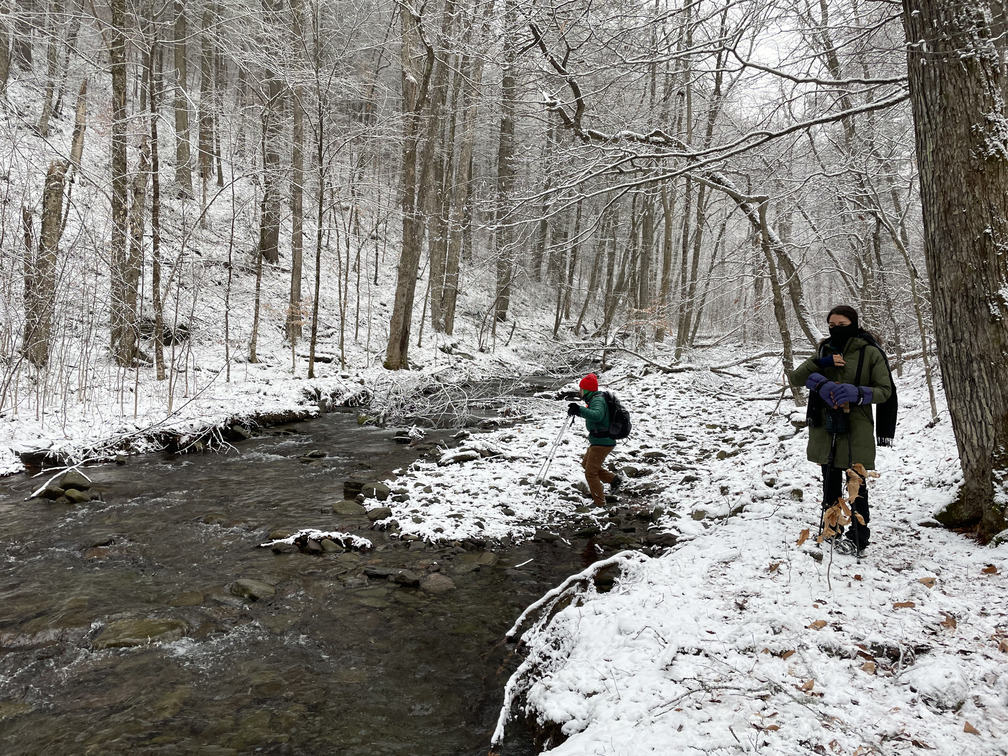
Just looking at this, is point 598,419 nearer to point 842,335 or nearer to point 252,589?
point 842,335

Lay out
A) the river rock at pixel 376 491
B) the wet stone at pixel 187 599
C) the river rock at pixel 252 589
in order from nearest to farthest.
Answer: the wet stone at pixel 187 599 → the river rock at pixel 252 589 → the river rock at pixel 376 491

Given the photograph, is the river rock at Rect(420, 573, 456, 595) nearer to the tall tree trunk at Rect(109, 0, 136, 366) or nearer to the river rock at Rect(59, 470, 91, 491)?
the river rock at Rect(59, 470, 91, 491)

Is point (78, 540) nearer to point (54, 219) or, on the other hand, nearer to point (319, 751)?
point (319, 751)

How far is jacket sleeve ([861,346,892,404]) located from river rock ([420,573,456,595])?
156 inches

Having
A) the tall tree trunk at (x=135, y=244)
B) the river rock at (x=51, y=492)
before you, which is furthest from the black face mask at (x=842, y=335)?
the tall tree trunk at (x=135, y=244)

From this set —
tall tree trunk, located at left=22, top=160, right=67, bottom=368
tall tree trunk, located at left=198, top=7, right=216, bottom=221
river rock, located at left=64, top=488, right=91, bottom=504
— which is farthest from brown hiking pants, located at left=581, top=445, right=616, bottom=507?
tall tree trunk, located at left=198, top=7, right=216, bottom=221

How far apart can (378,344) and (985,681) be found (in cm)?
1777

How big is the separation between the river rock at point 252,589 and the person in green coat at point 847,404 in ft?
16.0

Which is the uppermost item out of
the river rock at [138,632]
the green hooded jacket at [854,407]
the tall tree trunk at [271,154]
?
the tall tree trunk at [271,154]

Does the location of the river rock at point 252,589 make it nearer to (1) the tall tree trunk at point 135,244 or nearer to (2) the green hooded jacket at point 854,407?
(2) the green hooded jacket at point 854,407

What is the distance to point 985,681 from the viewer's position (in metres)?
2.65

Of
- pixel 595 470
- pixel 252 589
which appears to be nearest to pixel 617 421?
pixel 595 470

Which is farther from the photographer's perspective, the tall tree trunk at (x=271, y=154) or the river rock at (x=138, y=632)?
the tall tree trunk at (x=271, y=154)

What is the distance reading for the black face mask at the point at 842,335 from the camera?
4512 mm
